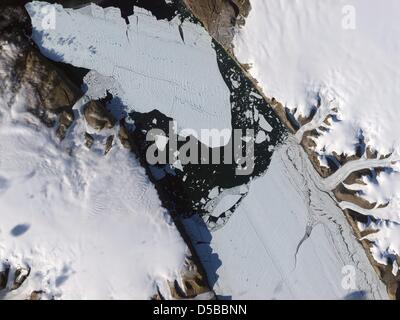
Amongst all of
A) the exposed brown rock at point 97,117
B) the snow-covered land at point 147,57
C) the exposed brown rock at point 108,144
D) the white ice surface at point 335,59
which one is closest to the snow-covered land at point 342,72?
the white ice surface at point 335,59

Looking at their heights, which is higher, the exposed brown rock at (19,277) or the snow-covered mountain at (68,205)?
the snow-covered mountain at (68,205)

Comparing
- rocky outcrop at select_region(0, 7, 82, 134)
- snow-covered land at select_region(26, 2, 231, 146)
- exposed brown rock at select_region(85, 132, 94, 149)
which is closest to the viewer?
rocky outcrop at select_region(0, 7, 82, 134)

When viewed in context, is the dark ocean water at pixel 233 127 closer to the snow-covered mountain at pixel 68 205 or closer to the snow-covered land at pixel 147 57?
the snow-covered land at pixel 147 57

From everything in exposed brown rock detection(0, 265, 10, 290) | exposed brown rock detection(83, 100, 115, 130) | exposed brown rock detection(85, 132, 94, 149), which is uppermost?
exposed brown rock detection(83, 100, 115, 130)

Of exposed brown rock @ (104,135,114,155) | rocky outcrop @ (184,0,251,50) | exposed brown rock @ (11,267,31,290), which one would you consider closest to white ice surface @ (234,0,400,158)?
rocky outcrop @ (184,0,251,50)

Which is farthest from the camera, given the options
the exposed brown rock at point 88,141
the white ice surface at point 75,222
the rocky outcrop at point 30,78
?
the exposed brown rock at point 88,141

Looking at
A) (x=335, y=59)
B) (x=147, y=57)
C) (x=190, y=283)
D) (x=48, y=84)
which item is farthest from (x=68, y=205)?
(x=335, y=59)

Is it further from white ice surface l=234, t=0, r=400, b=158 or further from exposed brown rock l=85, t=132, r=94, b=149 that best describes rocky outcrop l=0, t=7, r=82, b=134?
white ice surface l=234, t=0, r=400, b=158

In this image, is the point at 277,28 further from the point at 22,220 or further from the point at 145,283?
the point at 22,220
